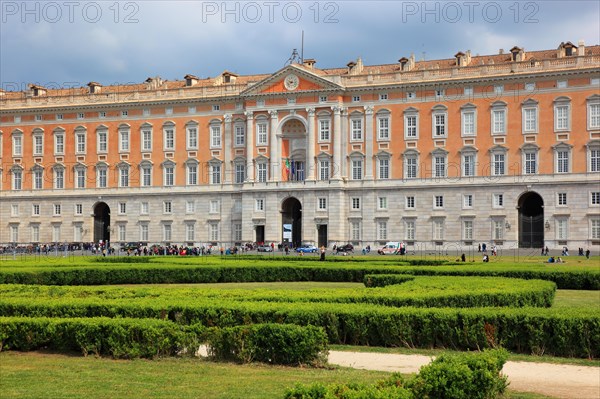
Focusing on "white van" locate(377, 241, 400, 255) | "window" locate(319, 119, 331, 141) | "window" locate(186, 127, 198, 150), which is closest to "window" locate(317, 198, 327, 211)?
"window" locate(319, 119, 331, 141)

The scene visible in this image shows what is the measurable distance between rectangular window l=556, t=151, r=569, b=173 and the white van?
1391 centimetres

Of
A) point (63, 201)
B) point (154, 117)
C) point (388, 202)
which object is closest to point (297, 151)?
point (388, 202)

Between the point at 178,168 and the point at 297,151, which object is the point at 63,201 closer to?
the point at 178,168

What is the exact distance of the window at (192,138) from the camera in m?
73.9

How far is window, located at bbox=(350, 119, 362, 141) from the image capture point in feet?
226

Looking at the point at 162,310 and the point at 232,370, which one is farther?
the point at 162,310

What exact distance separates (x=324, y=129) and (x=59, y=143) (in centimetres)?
2712

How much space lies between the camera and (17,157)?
79.2 metres

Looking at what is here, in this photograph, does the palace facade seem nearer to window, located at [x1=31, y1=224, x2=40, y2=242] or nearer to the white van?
window, located at [x1=31, y1=224, x2=40, y2=242]

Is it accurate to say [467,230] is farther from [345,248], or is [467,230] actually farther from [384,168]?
[345,248]

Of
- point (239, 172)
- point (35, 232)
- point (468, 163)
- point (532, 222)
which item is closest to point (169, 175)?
point (239, 172)

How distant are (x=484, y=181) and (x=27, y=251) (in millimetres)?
40624

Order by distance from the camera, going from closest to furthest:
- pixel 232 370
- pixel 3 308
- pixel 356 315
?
pixel 232 370, pixel 356 315, pixel 3 308

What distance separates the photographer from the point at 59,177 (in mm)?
77812
